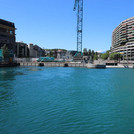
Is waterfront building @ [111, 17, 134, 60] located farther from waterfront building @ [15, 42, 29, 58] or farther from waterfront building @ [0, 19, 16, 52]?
waterfront building @ [0, 19, 16, 52]

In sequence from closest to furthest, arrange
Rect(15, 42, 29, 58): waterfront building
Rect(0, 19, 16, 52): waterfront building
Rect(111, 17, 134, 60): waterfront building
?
Rect(0, 19, 16, 52): waterfront building
Rect(15, 42, 29, 58): waterfront building
Rect(111, 17, 134, 60): waterfront building

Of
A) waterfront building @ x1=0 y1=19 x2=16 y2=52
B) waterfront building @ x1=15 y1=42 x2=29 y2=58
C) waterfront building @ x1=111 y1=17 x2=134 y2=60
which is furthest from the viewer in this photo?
waterfront building @ x1=111 y1=17 x2=134 y2=60

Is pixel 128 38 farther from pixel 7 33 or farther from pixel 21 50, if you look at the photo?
pixel 7 33

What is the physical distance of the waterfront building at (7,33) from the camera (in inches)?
4537

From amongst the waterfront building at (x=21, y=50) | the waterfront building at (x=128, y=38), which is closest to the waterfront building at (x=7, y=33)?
the waterfront building at (x=21, y=50)

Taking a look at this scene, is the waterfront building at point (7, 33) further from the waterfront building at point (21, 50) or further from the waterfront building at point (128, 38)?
the waterfront building at point (128, 38)

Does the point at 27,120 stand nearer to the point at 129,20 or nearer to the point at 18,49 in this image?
the point at 18,49

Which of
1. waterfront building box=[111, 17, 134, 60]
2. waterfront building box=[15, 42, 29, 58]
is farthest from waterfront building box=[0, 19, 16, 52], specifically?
waterfront building box=[111, 17, 134, 60]

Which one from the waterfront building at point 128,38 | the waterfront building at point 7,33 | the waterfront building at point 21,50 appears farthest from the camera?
the waterfront building at point 128,38

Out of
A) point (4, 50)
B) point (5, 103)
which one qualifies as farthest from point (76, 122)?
point (4, 50)

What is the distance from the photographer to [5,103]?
60.2 ft

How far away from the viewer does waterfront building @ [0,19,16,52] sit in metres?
115

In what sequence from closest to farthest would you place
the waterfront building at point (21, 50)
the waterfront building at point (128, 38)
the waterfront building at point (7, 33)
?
the waterfront building at point (7, 33) < the waterfront building at point (21, 50) < the waterfront building at point (128, 38)

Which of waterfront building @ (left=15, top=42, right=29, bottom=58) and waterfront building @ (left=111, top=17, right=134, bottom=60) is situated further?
waterfront building @ (left=111, top=17, right=134, bottom=60)
